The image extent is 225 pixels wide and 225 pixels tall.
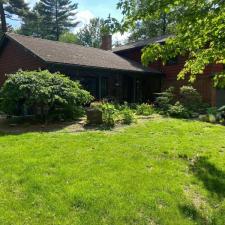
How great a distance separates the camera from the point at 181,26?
578cm

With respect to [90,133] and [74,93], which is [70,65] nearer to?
[74,93]

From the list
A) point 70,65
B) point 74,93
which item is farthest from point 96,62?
point 74,93

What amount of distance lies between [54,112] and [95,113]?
1932mm

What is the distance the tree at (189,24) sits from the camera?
5438 millimetres

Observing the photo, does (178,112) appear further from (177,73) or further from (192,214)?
(192,214)

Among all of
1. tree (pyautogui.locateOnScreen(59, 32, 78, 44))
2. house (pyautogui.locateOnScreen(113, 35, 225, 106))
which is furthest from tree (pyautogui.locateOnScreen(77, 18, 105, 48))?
house (pyautogui.locateOnScreen(113, 35, 225, 106))

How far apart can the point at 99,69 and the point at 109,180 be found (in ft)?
42.9

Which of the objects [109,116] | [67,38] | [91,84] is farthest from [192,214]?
[67,38]

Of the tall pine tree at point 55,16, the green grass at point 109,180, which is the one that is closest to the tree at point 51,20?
the tall pine tree at point 55,16

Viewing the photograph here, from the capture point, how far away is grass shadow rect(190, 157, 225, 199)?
7.36 meters

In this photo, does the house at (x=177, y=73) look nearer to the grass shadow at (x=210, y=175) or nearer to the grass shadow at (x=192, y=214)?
the grass shadow at (x=210, y=175)

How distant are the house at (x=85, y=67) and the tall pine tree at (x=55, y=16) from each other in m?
31.1

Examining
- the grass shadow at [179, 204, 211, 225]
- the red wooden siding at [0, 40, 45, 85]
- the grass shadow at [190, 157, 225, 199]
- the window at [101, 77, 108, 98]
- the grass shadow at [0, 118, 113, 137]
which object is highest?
the red wooden siding at [0, 40, 45, 85]

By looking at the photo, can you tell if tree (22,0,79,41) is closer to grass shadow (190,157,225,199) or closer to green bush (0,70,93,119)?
green bush (0,70,93,119)
